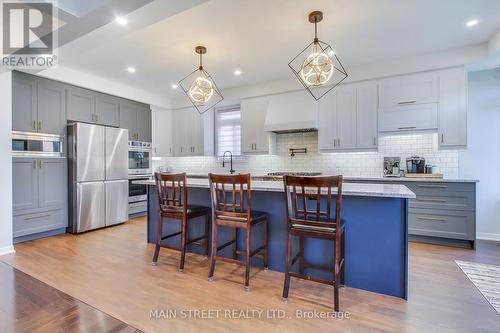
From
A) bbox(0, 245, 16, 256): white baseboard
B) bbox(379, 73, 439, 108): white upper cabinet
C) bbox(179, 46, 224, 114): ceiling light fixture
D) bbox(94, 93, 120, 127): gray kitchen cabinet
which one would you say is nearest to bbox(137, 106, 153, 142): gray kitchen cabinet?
bbox(94, 93, 120, 127): gray kitchen cabinet

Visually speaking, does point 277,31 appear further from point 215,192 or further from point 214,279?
point 214,279

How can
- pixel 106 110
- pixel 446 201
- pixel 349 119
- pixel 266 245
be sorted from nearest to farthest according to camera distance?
pixel 266 245, pixel 446 201, pixel 349 119, pixel 106 110

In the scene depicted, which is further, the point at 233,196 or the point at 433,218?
the point at 433,218

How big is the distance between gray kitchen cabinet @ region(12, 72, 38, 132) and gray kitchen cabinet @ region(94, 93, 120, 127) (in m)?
0.95

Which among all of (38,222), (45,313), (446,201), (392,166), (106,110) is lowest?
(45,313)

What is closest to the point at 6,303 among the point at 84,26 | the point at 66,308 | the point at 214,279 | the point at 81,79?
the point at 66,308

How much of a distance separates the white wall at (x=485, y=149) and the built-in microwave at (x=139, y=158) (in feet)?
18.9

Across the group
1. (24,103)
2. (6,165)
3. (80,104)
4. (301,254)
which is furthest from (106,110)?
(301,254)

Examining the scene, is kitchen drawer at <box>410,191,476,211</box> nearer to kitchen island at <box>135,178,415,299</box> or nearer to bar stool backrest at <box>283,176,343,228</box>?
kitchen island at <box>135,178,415,299</box>

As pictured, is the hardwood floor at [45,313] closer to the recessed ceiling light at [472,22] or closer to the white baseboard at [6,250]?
the white baseboard at [6,250]

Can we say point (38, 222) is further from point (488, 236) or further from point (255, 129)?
point (488, 236)

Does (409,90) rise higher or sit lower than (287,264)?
higher

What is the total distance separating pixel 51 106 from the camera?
160 inches

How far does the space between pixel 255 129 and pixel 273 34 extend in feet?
7.24
